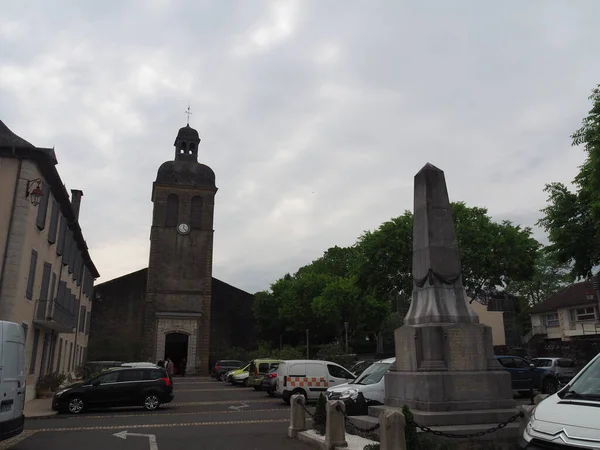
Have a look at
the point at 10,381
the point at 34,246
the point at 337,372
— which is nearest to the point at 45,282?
the point at 34,246

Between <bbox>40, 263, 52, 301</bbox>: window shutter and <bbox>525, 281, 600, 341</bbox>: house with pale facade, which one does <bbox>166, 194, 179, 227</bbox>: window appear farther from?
<bbox>525, 281, 600, 341</bbox>: house with pale facade

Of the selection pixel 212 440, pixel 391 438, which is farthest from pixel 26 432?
pixel 391 438

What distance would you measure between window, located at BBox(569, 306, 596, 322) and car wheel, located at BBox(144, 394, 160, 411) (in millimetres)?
34786

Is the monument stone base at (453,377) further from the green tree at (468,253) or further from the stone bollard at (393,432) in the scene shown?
the green tree at (468,253)

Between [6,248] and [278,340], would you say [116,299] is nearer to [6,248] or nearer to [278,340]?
[278,340]

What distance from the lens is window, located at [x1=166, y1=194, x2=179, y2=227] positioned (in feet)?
152

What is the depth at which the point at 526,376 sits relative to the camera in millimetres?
18672

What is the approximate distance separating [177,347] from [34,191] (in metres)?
28.9

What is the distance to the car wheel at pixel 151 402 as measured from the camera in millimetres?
16844

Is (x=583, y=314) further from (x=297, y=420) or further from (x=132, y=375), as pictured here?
(x=297, y=420)

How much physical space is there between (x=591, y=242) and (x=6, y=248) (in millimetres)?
20971

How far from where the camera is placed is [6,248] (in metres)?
17.7

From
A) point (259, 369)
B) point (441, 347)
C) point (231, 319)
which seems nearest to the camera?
point (441, 347)

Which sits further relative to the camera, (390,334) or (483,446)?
(390,334)
